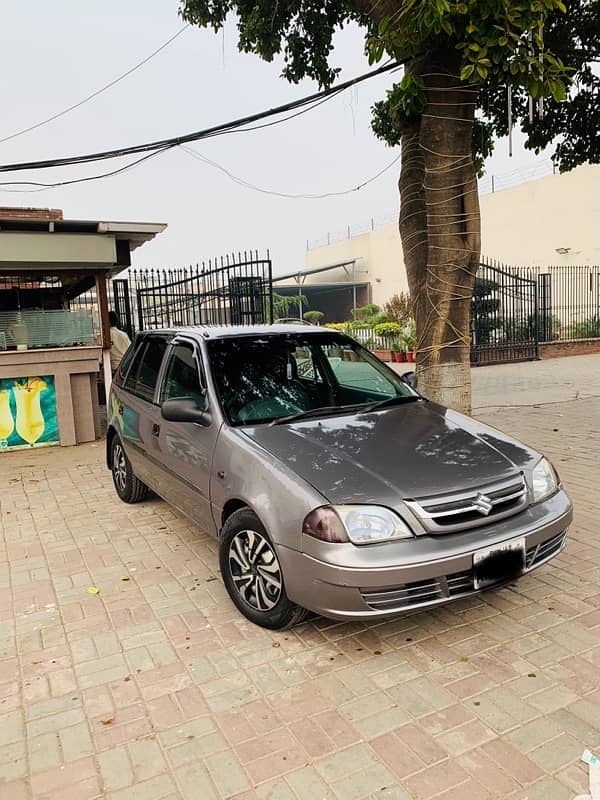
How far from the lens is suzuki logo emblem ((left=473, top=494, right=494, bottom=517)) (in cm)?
285

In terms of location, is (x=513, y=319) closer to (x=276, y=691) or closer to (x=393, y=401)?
(x=393, y=401)

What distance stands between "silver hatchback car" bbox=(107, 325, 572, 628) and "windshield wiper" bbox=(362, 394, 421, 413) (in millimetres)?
21

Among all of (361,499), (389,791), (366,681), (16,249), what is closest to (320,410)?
(361,499)

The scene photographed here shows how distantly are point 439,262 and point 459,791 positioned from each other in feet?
13.1

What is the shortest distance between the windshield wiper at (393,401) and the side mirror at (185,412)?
3.32ft

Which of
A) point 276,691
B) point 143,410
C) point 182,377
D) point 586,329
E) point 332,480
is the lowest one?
point 276,691

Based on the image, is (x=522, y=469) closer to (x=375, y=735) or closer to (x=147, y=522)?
(x=375, y=735)

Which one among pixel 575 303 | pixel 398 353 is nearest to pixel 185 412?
pixel 398 353

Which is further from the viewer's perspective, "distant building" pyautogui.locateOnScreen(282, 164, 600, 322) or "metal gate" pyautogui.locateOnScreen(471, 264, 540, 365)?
"distant building" pyautogui.locateOnScreen(282, 164, 600, 322)

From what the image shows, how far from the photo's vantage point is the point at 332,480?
287 centimetres

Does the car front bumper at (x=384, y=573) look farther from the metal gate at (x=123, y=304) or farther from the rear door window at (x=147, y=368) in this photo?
the metal gate at (x=123, y=304)

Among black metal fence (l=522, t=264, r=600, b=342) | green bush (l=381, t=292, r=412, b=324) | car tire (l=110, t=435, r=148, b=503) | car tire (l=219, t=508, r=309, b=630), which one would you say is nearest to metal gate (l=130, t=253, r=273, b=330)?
car tire (l=110, t=435, r=148, b=503)

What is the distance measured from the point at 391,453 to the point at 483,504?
0.53m

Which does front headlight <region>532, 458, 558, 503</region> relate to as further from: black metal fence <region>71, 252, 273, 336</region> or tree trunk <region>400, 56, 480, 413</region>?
black metal fence <region>71, 252, 273, 336</region>
